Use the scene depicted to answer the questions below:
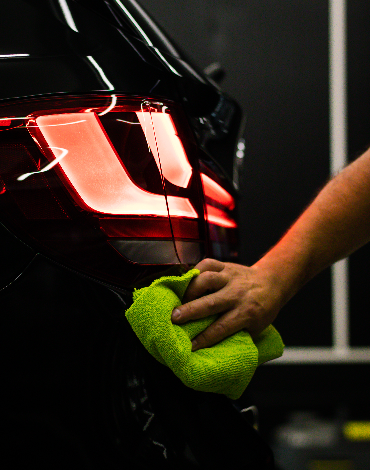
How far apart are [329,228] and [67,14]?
58cm

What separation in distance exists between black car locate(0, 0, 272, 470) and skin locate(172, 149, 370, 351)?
61 mm

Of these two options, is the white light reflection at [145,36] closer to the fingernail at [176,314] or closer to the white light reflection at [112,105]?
the white light reflection at [112,105]

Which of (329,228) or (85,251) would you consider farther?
(329,228)

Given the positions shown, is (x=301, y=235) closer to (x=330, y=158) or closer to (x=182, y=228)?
(x=182, y=228)

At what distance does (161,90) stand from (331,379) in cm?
255

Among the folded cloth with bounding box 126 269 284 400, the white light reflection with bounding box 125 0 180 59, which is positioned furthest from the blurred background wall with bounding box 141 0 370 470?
the folded cloth with bounding box 126 269 284 400

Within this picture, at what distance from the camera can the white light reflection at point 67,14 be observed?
2.24ft

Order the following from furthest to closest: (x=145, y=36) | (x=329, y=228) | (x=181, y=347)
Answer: (x=329, y=228) < (x=145, y=36) < (x=181, y=347)

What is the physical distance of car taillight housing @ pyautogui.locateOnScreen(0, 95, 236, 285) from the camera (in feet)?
1.99

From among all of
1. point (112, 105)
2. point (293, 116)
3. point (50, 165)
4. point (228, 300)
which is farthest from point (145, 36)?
point (293, 116)

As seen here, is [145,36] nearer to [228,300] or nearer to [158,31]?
[158,31]

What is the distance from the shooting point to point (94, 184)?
615 millimetres

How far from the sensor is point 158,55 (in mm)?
737

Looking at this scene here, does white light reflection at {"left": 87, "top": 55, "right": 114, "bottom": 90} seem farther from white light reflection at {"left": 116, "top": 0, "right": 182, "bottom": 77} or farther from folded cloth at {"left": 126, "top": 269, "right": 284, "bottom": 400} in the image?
folded cloth at {"left": 126, "top": 269, "right": 284, "bottom": 400}
